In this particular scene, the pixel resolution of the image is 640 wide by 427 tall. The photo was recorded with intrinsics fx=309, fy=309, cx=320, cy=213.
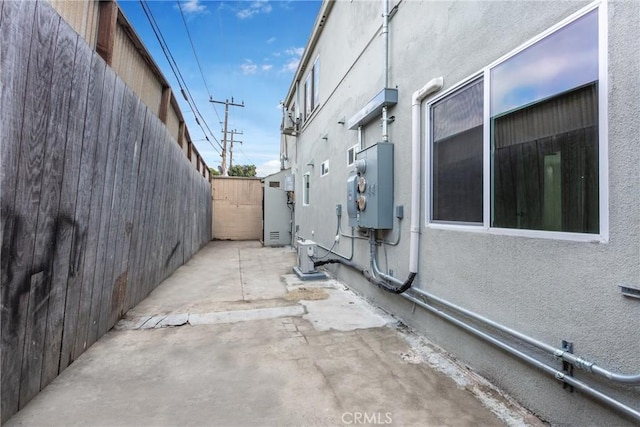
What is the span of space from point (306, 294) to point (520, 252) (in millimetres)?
3047

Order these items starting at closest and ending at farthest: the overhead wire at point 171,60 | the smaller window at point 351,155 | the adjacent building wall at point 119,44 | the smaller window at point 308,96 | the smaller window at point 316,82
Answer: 1. the adjacent building wall at point 119,44
2. the smaller window at point 351,155
3. the overhead wire at point 171,60
4. the smaller window at point 316,82
5. the smaller window at point 308,96

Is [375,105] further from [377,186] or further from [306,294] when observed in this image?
[306,294]

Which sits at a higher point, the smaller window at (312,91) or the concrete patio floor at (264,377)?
the smaller window at (312,91)

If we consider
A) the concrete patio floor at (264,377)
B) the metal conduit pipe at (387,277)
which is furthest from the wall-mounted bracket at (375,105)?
the concrete patio floor at (264,377)

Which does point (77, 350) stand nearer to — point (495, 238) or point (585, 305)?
point (495, 238)

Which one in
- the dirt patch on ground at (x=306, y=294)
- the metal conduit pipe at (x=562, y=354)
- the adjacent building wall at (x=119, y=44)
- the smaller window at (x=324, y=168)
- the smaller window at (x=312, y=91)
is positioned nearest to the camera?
the metal conduit pipe at (x=562, y=354)

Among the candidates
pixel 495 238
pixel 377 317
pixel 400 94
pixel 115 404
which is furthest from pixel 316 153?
pixel 115 404

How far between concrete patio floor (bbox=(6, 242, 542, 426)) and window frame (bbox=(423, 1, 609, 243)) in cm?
108

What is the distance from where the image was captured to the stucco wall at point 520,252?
1.39 metres

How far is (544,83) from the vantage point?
1810 mm

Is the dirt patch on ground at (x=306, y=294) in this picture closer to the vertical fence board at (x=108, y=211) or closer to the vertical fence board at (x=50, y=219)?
the vertical fence board at (x=108, y=211)

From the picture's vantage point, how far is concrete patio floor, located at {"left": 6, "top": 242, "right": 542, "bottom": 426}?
5.85 feet

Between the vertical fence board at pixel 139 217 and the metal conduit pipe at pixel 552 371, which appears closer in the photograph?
the metal conduit pipe at pixel 552 371

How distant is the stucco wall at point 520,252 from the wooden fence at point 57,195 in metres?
2.79
